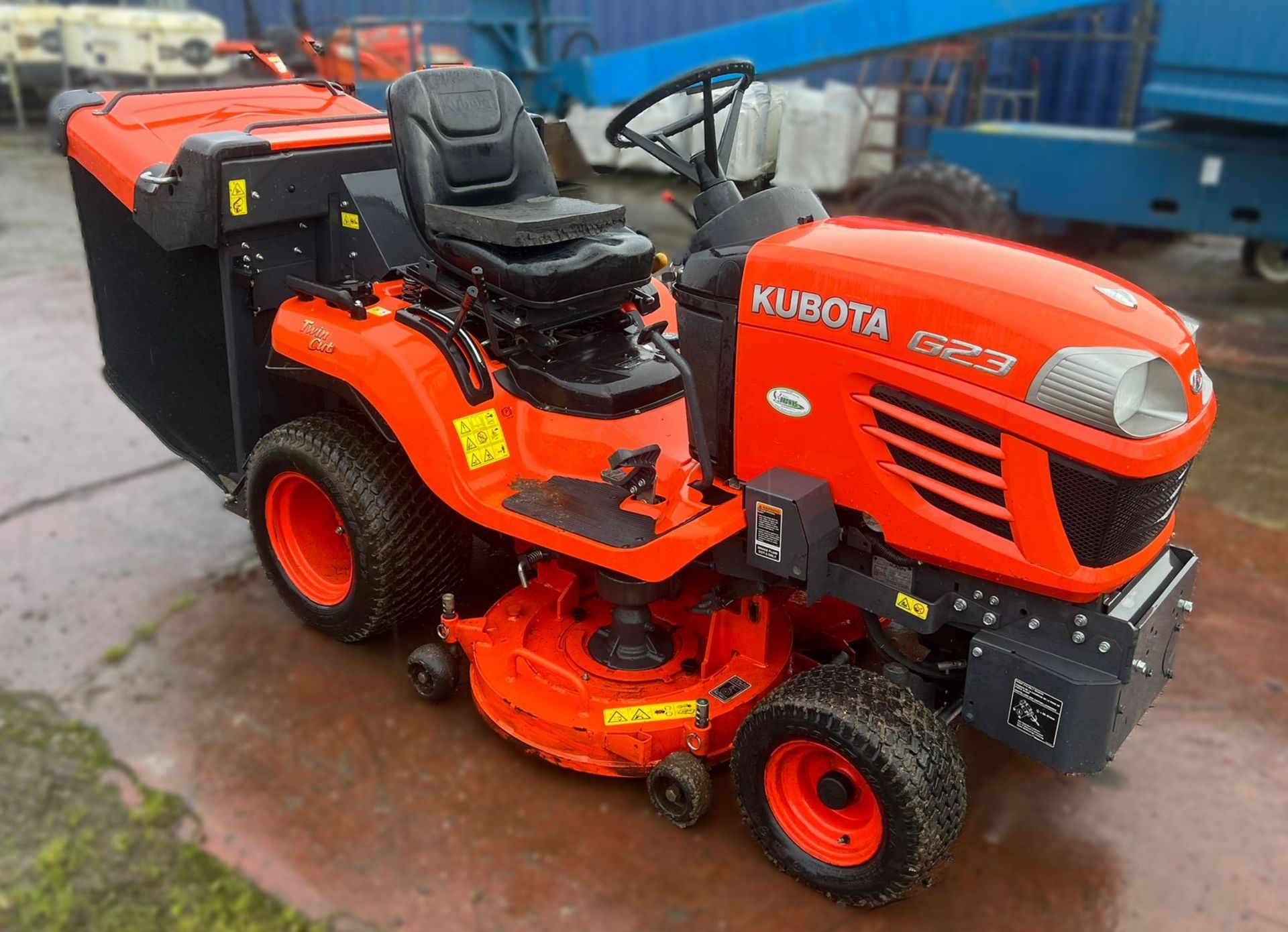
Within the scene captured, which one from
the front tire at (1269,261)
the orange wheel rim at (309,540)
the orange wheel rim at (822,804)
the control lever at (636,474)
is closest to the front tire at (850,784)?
the orange wheel rim at (822,804)

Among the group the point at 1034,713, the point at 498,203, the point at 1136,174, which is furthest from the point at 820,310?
the point at 1136,174

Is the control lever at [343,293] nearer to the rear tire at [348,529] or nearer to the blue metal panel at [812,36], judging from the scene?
the rear tire at [348,529]

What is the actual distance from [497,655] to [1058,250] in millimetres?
6219

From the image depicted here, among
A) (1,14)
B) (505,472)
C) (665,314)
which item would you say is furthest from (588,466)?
(1,14)

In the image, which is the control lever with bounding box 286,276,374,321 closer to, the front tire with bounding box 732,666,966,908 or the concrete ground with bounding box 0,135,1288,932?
the concrete ground with bounding box 0,135,1288,932

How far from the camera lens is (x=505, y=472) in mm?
2998

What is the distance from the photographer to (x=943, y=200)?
6.74 m

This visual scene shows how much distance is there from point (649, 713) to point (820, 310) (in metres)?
1.05

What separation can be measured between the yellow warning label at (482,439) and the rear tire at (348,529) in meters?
0.31

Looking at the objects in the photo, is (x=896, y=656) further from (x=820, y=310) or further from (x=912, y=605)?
(x=820, y=310)

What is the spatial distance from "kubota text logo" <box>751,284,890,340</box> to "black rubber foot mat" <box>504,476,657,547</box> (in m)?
0.59

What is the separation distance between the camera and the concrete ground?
2.54 metres

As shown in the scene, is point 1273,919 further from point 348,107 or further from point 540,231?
point 348,107

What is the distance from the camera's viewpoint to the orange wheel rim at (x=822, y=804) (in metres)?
2.47
